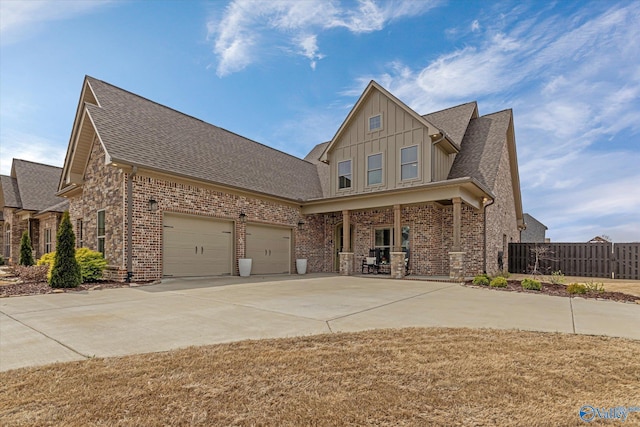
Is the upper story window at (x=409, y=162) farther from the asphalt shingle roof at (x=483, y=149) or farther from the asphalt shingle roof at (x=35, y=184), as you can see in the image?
the asphalt shingle roof at (x=35, y=184)

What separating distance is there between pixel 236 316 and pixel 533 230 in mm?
42226

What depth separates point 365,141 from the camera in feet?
51.3

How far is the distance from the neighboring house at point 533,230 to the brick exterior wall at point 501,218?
74.7 ft

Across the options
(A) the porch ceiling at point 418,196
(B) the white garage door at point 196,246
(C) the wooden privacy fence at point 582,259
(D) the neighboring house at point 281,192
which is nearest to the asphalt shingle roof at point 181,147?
(D) the neighboring house at point 281,192

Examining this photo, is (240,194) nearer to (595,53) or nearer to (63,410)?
(63,410)

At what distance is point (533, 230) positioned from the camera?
38.5m

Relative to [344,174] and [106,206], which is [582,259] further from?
[106,206]

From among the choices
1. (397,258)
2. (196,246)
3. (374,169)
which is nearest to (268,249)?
(196,246)

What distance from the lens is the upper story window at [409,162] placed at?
14.2 meters

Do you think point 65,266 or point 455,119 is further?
point 455,119

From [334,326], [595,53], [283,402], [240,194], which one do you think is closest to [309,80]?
[240,194]

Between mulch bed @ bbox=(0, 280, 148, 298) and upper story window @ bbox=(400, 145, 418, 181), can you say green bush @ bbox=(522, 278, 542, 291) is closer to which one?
upper story window @ bbox=(400, 145, 418, 181)

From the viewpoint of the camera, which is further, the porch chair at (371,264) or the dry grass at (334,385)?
the porch chair at (371,264)
